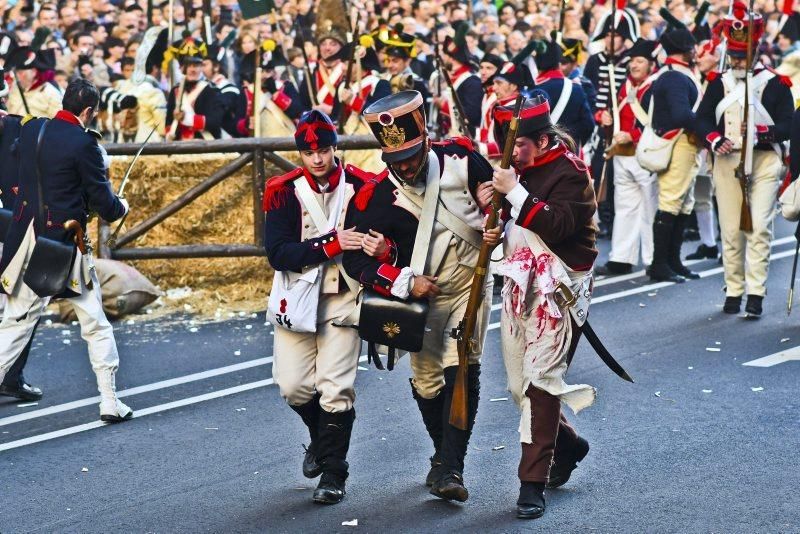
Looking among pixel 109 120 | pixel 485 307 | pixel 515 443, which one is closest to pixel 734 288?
pixel 515 443

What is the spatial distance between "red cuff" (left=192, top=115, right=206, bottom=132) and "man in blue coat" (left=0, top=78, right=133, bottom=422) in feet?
21.4

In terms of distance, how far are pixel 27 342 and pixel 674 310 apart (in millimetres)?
5007

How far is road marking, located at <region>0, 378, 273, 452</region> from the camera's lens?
320 inches

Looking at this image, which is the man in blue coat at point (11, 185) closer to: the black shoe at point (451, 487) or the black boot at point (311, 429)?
the black boot at point (311, 429)

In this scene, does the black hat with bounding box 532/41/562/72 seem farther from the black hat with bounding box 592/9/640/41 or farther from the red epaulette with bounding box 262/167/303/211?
the red epaulette with bounding box 262/167/303/211

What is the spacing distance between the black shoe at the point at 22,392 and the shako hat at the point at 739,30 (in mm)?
5415

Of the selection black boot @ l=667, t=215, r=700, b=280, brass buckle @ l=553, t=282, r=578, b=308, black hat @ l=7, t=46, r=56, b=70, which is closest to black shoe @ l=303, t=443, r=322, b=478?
brass buckle @ l=553, t=282, r=578, b=308

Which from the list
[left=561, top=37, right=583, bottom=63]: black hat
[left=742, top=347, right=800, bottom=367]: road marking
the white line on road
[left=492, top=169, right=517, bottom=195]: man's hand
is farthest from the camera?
[left=561, top=37, right=583, bottom=63]: black hat

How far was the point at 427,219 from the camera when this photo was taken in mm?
6523

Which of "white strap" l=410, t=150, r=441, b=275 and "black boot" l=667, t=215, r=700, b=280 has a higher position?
"white strap" l=410, t=150, r=441, b=275

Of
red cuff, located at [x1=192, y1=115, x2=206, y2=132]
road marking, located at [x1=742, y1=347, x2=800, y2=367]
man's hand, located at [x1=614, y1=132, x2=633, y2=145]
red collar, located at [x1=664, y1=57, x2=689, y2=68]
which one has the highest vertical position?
red collar, located at [x1=664, y1=57, x2=689, y2=68]

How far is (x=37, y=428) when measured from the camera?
8.41 metres

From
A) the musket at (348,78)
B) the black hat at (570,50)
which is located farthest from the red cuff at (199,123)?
the black hat at (570,50)

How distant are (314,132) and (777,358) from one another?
3.99 m
